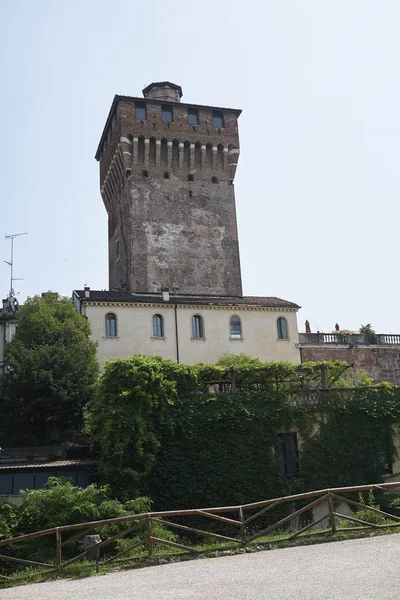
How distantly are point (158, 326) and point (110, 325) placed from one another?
2.91 m

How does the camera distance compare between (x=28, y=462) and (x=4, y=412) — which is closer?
(x=28, y=462)

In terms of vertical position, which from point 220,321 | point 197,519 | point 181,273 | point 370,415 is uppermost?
point 181,273

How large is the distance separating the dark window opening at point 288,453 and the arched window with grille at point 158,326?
1441 centimetres

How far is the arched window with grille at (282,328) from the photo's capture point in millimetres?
41719

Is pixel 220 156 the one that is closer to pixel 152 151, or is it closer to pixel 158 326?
pixel 152 151

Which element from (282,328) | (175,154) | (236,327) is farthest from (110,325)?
(175,154)

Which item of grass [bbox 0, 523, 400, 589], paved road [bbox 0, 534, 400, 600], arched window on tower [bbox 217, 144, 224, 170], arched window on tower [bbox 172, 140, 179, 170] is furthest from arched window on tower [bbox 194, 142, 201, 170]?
paved road [bbox 0, 534, 400, 600]

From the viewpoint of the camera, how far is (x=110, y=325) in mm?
38438

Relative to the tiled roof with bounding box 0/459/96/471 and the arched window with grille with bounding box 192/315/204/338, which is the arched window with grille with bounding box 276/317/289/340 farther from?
the tiled roof with bounding box 0/459/96/471

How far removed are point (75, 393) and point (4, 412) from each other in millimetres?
3647

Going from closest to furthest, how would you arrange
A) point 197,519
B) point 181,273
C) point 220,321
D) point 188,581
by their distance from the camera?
point 188,581
point 197,519
point 220,321
point 181,273

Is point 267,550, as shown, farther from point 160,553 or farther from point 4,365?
point 4,365

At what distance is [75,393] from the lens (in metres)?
31.8

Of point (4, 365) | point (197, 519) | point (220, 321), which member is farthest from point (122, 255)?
point (197, 519)
